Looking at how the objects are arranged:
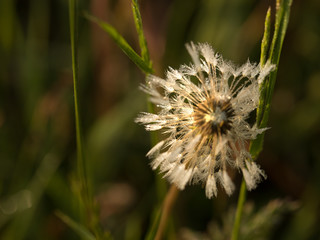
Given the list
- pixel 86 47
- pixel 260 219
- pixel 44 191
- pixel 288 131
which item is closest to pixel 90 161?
pixel 44 191

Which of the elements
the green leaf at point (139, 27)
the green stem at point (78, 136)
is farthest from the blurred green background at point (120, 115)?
the green leaf at point (139, 27)

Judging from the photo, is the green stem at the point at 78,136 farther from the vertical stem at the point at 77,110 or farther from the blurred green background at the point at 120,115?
the blurred green background at the point at 120,115

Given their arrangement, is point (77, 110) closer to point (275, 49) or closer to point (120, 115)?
point (275, 49)

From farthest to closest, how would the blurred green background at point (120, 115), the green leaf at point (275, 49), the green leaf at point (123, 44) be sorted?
the blurred green background at point (120, 115) → the green leaf at point (275, 49) → the green leaf at point (123, 44)

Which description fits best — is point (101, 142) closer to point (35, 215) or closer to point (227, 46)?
point (35, 215)

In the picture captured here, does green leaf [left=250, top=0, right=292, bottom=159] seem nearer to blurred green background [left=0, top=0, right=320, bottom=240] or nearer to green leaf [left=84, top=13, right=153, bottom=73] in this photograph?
green leaf [left=84, top=13, right=153, bottom=73]

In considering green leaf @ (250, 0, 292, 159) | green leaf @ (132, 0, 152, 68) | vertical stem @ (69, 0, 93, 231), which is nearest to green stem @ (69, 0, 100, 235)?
vertical stem @ (69, 0, 93, 231)
